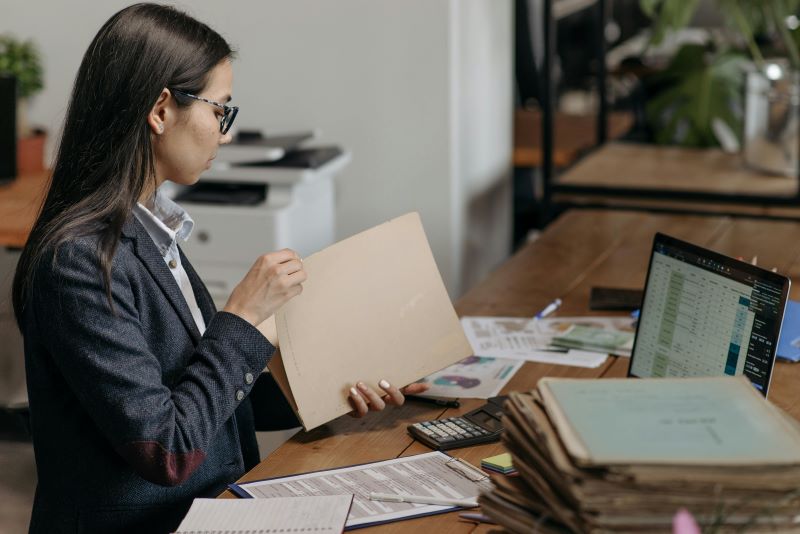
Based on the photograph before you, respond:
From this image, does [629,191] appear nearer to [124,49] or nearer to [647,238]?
[647,238]

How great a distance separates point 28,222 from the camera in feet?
8.84

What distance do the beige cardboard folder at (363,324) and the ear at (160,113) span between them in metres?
0.28

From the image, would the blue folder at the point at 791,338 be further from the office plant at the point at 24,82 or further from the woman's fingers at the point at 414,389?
the office plant at the point at 24,82

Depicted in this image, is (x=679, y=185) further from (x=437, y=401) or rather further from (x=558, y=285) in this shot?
(x=437, y=401)

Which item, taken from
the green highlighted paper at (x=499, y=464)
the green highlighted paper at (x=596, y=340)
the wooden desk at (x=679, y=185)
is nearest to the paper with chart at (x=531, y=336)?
the green highlighted paper at (x=596, y=340)

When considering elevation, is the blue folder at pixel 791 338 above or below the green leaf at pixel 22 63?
below

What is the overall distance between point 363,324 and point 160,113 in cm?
43

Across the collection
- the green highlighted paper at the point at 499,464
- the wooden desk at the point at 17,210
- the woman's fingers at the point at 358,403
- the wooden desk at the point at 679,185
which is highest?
the wooden desk at the point at 17,210

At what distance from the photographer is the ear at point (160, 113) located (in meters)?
1.41

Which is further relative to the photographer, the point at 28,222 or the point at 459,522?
the point at 28,222

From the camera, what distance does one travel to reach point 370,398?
159 centimetres

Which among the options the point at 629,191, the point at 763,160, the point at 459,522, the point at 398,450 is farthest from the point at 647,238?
the point at 459,522

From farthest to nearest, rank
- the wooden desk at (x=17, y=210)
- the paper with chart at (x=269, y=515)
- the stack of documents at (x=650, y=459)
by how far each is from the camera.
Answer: the wooden desk at (x=17, y=210)
the paper with chart at (x=269, y=515)
the stack of documents at (x=650, y=459)

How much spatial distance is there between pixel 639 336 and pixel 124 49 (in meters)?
0.89
